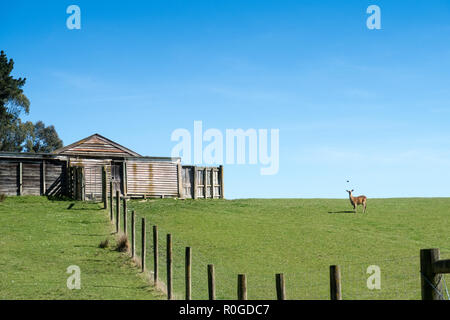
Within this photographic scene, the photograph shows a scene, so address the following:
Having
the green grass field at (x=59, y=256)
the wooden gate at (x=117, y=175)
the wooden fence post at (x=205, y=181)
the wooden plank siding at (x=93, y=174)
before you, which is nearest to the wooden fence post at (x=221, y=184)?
the wooden fence post at (x=205, y=181)

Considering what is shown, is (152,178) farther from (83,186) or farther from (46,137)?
(46,137)

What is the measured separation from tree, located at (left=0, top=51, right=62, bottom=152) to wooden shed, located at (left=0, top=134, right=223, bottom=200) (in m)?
22.1

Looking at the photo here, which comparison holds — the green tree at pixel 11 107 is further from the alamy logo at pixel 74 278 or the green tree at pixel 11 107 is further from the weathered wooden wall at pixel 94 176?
the alamy logo at pixel 74 278

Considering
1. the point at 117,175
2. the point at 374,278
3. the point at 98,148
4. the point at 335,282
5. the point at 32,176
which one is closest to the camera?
the point at 335,282

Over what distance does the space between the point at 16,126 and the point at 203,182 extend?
37.5 m

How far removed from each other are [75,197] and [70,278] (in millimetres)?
22069

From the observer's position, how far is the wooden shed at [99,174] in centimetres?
4225

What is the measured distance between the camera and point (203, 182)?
4847cm

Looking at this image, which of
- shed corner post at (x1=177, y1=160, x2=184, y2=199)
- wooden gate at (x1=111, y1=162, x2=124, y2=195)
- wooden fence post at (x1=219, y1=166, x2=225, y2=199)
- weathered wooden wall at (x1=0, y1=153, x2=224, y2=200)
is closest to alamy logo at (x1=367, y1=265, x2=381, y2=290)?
weathered wooden wall at (x1=0, y1=153, x2=224, y2=200)

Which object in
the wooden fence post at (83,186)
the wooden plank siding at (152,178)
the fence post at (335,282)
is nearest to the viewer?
the fence post at (335,282)

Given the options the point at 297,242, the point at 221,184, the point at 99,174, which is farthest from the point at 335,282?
the point at 221,184

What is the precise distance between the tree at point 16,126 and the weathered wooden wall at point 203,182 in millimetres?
28667

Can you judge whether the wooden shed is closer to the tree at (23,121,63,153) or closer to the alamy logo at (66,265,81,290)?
the alamy logo at (66,265,81,290)
